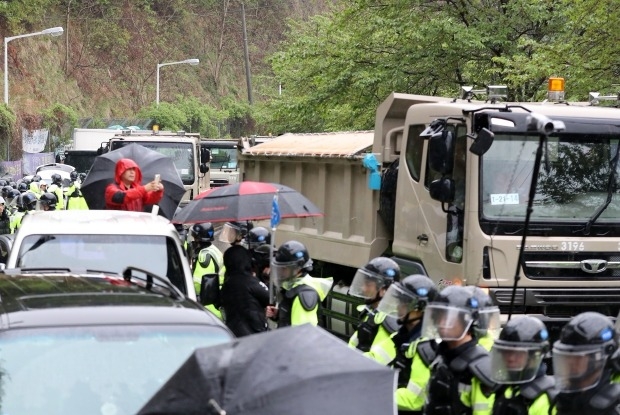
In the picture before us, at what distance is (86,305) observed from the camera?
5.34 metres

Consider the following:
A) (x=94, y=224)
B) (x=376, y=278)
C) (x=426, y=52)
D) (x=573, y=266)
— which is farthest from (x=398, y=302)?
(x=426, y=52)

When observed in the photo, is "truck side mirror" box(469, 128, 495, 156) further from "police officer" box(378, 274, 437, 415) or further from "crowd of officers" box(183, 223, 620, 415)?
"police officer" box(378, 274, 437, 415)

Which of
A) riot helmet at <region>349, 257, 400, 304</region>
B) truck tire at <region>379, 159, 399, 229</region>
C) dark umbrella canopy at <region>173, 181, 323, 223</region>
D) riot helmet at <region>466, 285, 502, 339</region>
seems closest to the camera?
riot helmet at <region>466, 285, 502, 339</region>

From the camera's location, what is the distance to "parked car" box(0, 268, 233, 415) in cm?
489

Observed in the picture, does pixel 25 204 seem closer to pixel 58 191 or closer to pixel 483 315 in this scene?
pixel 58 191

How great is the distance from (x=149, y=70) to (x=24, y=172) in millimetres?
21010

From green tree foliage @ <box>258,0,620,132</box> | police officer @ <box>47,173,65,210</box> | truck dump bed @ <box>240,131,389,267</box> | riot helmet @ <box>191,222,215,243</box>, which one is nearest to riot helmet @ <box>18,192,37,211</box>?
police officer @ <box>47,173,65,210</box>

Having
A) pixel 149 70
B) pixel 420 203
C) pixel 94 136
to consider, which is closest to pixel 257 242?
pixel 420 203

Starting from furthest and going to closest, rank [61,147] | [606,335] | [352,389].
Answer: [61,147] → [606,335] → [352,389]

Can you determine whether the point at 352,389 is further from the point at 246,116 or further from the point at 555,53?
the point at 246,116

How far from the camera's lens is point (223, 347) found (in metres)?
3.68

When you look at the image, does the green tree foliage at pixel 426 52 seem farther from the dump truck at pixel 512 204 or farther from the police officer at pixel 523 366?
the police officer at pixel 523 366

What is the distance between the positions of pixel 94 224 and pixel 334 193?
4.74 meters

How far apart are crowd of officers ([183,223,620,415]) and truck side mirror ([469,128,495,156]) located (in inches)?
83.9
